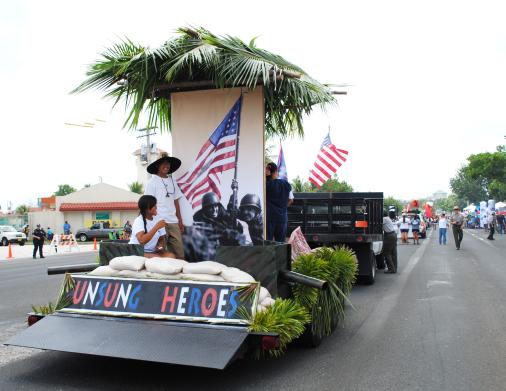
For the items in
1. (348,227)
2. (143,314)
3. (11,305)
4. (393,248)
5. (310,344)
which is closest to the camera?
(143,314)

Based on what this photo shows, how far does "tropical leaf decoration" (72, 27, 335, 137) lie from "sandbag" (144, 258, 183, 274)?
196cm

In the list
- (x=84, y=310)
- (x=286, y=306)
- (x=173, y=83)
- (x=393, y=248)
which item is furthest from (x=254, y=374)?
(x=393, y=248)

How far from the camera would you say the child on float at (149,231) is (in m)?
5.91

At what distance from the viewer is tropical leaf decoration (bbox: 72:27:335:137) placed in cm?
612

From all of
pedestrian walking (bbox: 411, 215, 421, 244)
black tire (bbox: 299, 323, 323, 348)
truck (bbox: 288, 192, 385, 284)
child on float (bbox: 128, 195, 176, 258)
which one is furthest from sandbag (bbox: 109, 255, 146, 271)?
pedestrian walking (bbox: 411, 215, 421, 244)

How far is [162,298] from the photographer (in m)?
5.04

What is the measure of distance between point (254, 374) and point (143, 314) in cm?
118

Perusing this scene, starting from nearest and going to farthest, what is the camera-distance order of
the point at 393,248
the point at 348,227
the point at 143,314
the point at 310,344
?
1. the point at 143,314
2. the point at 310,344
3. the point at 348,227
4. the point at 393,248

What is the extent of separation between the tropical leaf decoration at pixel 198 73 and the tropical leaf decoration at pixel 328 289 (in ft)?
6.17

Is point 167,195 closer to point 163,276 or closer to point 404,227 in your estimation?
point 163,276

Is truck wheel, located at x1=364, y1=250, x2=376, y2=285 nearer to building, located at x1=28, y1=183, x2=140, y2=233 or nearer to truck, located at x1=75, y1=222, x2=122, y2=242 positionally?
truck, located at x1=75, y1=222, x2=122, y2=242

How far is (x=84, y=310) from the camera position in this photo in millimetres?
5242

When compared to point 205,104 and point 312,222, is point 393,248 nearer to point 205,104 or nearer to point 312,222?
point 312,222

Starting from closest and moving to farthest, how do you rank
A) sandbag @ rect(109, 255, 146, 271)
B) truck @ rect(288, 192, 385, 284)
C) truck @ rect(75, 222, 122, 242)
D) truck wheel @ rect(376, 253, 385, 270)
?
sandbag @ rect(109, 255, 146, 271), truck @ rect(288, 192, 385, 284), truck wheel @ rect(376, 253, 385, 270), truck @ rect(75, 222, 122, 242)
